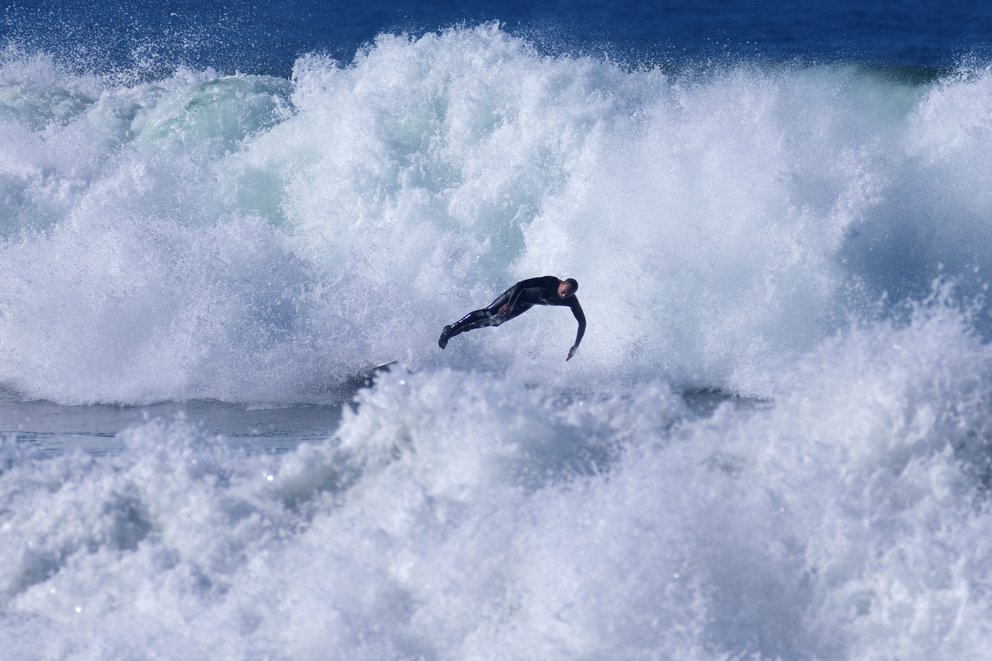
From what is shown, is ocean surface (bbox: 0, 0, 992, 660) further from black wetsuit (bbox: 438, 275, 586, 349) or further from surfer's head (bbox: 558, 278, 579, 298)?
surfer's head (bbox: 558, 278, 579, 298)

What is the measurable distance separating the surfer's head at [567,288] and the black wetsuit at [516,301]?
0.08 metres

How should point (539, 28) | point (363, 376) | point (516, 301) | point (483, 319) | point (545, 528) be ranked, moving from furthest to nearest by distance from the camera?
point (539, 28) → point (363, 376) → point (483, 319) → point (516, 301) → point (545, 528)

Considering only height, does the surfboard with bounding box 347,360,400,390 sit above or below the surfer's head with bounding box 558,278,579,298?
below

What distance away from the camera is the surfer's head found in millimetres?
9086

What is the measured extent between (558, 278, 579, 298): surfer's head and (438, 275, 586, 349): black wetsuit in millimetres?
78

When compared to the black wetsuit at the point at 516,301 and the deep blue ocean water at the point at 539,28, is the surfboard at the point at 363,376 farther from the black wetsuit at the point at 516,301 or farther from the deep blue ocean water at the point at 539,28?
the deep blue ocean water at the point at 539,28

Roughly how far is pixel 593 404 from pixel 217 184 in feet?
28.7

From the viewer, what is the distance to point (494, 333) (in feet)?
39.8

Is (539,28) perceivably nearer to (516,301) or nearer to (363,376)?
(363,376)

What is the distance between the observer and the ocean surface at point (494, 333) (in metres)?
5.73

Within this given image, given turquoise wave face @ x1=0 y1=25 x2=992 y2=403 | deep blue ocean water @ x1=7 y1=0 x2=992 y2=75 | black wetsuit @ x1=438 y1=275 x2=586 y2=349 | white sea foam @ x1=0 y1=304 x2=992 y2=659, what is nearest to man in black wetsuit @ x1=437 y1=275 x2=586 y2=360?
black wetsuit @ x1=438 y1=275 x2=586 y2=349

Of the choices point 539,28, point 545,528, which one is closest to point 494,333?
point 545,528

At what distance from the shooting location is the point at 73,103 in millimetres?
15906

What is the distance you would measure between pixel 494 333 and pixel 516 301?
9.39 ft
